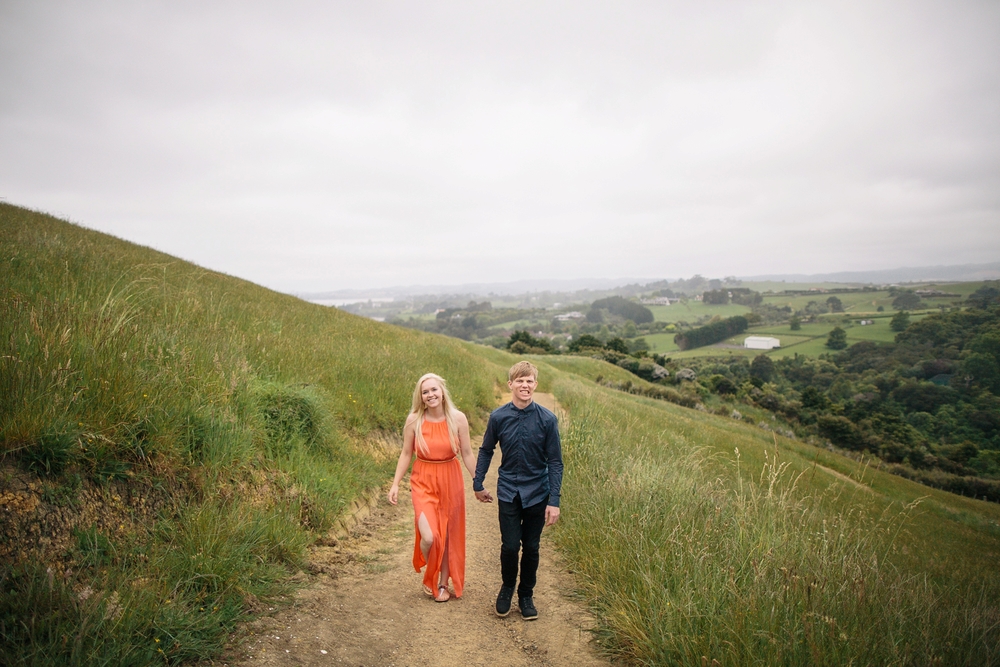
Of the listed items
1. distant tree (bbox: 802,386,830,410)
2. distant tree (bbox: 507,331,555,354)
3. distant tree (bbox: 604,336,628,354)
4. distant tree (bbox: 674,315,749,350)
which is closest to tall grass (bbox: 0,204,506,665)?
distant tree (bbox: 507,331,555,354)

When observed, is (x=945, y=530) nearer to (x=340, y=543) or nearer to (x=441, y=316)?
(x=340, y=543)

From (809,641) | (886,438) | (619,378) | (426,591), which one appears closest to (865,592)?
(809,641)

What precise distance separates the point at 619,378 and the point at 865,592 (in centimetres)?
3942

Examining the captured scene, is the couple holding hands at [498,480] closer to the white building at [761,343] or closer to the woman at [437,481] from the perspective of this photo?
the woman at [437,481]

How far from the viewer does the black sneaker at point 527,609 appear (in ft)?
14.3

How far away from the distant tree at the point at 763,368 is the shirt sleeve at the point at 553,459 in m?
73.7

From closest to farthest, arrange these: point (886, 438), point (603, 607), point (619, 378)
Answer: point (603, 607) → point (886, 438) → point (619, 378)

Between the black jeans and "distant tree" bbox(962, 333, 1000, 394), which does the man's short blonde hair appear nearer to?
the black jeans

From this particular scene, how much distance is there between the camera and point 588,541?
5359 mm

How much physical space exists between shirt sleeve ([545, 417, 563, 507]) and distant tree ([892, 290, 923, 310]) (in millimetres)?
122202

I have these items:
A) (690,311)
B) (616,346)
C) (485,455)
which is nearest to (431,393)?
(485,455)

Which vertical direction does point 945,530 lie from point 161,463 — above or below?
below

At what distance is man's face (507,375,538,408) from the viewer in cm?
422

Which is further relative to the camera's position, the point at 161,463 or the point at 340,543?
the point at 340,543
